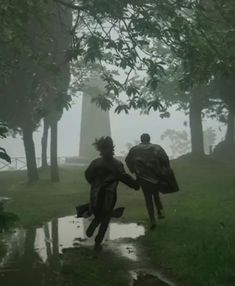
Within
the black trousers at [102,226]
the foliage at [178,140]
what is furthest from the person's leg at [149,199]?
the foliage at [178,140]

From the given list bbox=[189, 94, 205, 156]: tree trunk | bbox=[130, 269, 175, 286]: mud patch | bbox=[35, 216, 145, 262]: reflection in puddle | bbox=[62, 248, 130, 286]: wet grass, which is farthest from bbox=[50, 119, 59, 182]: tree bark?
bbox=[130, 269, 175, 286]: mud patch

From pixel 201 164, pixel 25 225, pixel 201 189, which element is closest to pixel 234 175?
pixel 201 189

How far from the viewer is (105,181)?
333 inches

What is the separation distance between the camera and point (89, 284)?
254 inches

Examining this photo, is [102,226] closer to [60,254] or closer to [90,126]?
[60,254]

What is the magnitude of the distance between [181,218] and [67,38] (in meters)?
16.4

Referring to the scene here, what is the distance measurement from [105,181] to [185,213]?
4.56 meters

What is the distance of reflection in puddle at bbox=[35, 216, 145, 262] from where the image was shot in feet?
28.3

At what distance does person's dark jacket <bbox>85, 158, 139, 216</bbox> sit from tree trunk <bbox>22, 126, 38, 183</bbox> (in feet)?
53.9

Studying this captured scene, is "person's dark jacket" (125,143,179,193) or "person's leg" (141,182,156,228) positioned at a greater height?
"person's dark jacket" (125,143,179,193)

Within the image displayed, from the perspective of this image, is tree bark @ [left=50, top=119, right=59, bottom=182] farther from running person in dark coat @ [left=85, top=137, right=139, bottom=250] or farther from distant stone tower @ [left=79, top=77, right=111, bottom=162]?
distant stone tower @ [left=79, top=77, right=111, bottom=162]

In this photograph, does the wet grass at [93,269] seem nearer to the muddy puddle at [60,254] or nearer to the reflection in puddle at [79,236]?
the muddy puddle at [60,254]

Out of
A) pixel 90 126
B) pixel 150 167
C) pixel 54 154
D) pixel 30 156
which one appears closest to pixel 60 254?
pixel 150 167

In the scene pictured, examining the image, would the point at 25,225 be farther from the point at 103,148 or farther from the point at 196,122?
the point at 196,122
